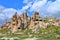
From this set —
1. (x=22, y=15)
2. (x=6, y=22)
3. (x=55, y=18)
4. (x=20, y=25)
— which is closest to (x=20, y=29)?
(x=20, y=25)

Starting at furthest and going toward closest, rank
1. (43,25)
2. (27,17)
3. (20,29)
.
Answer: (27,17) → (20,29) → (43,25)

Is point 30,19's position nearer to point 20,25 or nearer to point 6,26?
point 20,25

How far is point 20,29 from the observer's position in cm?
14400

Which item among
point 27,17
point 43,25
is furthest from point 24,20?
point 43,25

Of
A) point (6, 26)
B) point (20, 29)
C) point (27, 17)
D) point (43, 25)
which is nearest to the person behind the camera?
point (43, 25)

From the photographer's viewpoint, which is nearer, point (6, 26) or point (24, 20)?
point (24, 20)

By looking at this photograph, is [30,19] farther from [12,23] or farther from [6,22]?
[6,22]

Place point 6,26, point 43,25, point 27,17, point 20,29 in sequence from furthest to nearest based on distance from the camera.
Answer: point 6,26
point 27,17
point 20,29
point 43,25

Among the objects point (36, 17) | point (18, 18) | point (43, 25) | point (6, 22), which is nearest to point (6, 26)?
point (6, 22)

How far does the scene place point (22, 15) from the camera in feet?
498

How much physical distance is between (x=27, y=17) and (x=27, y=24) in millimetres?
7657

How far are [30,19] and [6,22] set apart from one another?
40.3 meters

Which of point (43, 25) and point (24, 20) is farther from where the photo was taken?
point (24, 20)

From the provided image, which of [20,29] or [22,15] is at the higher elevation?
[22,15]
